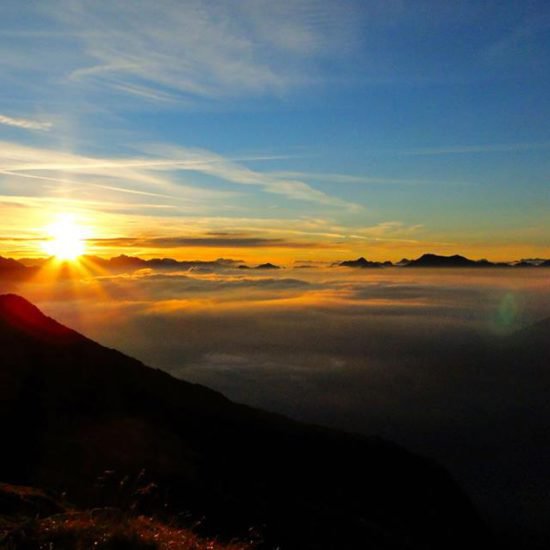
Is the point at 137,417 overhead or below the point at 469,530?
overhead

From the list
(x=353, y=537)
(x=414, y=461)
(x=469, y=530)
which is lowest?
(x=469, y=530)

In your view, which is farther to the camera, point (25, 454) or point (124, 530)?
point (25, 454)

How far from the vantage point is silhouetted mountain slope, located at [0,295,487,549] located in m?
30.7

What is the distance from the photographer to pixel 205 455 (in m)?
45.7

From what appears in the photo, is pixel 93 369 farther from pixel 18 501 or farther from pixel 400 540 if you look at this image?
pixel 18 501

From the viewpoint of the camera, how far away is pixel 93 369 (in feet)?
185

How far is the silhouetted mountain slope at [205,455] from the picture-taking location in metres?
30.7

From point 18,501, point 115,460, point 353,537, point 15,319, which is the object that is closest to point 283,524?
point 353,537

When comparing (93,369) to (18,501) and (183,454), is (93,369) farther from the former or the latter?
(18,501)

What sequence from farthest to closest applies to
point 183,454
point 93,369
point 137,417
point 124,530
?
1. point 93,369
2. point 137,417
3. point 183,454
4. point 124,530

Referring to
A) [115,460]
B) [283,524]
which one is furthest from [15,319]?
[283,524]

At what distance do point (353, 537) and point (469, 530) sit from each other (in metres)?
46.3

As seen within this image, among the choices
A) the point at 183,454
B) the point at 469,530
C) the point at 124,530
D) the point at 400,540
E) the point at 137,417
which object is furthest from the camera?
the point at 469,530

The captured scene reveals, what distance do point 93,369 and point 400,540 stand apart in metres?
33.2
